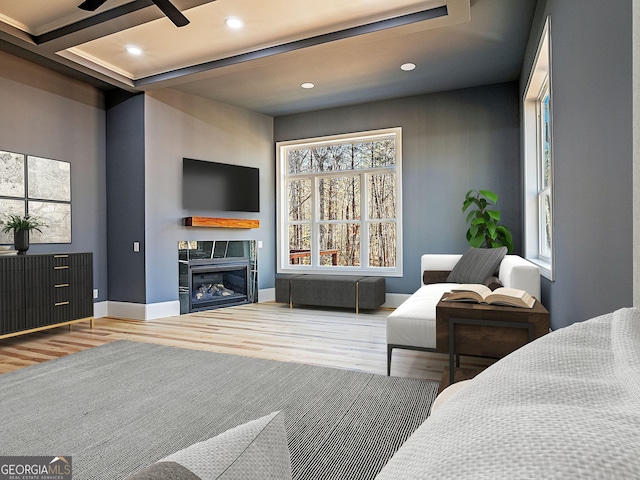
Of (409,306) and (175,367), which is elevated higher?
(409,306)

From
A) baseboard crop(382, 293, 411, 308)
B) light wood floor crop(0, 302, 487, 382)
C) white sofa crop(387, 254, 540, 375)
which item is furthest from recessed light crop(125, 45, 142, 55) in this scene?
baseboard crop(382, 293, 411, 308)

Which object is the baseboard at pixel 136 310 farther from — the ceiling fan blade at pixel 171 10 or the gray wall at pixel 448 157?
the ceiling fan blade at pixel 171 10

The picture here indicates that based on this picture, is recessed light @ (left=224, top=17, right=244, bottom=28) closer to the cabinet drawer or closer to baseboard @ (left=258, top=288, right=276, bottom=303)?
the cabinet drawer

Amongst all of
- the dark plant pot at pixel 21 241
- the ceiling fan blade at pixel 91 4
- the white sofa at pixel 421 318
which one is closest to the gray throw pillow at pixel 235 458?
the white sofa at pixel 421 318

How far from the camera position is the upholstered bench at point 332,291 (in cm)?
516

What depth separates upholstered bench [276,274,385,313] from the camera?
203 inches

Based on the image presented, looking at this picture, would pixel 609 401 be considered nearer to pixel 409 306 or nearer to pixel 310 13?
pixel 409 306

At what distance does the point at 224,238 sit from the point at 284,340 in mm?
2363

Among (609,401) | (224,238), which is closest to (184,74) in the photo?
(224,238)

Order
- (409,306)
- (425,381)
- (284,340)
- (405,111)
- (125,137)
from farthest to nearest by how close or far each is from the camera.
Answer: (405,111), (125,137), (284,340), (409,306), (425,381)

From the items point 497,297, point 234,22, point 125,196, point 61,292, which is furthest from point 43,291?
point 497,297

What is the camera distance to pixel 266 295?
621 centimetres

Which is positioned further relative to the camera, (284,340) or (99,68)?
(99,68)

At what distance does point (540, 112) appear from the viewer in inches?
160
